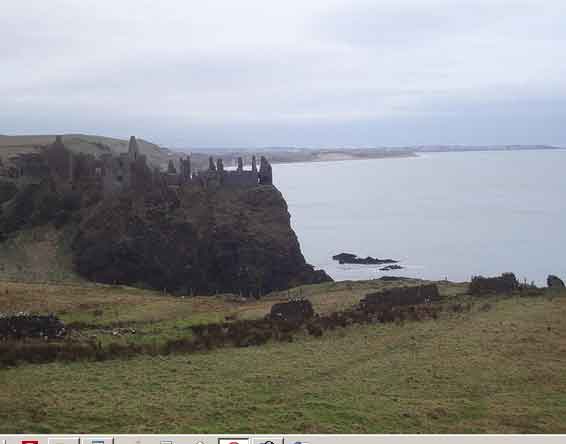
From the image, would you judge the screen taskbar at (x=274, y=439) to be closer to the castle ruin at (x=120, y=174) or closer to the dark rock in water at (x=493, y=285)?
the dark rock in water at (x=493, y=285)

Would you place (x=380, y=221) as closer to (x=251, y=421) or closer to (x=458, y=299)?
(x=458, y=299)

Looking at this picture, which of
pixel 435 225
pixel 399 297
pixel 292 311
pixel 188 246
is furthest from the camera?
pixel 435 225

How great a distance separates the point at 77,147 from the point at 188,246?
3290 cm

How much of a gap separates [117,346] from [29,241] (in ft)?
87.6

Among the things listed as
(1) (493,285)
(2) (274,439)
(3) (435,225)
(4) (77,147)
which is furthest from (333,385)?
(3) (435,225)

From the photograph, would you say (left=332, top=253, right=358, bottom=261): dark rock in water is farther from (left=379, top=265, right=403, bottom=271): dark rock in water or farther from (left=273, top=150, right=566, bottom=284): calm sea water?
(left=379, top=265, right=403, bottom=271): dark rock in water

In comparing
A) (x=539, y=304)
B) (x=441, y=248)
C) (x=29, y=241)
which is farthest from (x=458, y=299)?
(x=441, y=248)

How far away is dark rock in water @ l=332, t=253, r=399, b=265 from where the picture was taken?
53503mm

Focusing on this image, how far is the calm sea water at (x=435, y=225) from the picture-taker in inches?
2164

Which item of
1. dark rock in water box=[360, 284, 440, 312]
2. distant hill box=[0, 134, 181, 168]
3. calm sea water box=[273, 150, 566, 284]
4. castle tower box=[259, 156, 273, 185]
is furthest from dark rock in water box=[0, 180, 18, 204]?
dark rock in water box=[360, 284, 440, 312]

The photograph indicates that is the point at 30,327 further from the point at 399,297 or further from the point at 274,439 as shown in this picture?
the point at 399,297

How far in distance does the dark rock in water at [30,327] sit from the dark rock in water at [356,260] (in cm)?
3718

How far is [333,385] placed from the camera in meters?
14.4

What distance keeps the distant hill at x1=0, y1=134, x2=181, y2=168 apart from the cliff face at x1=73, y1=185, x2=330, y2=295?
50.8 ft
